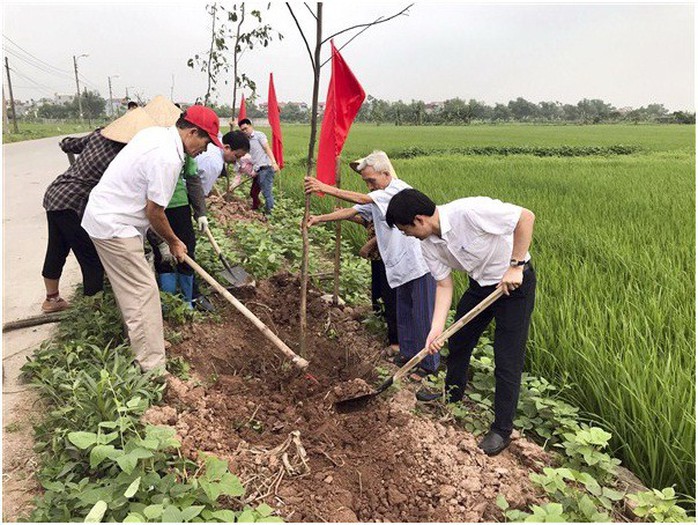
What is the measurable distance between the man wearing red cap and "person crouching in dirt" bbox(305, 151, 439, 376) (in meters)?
0.77

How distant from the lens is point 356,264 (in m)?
4.83

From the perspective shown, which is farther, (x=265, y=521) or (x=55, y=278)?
(x=55, y=278)

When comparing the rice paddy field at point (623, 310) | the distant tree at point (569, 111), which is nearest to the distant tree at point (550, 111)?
the distant tree at point (569, 111)

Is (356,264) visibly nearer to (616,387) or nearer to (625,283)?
(625,283)

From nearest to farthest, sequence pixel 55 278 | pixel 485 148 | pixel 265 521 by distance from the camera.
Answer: pixel 265 521 < pixel 55 278 < pixel 485 148

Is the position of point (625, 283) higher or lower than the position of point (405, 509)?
higher

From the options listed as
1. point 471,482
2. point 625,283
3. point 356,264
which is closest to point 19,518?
point 471,482

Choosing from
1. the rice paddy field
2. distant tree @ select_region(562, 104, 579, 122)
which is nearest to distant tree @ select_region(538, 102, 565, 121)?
distant tree @ select_region(562, 104, 579, 122)

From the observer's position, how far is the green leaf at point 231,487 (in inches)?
70.4

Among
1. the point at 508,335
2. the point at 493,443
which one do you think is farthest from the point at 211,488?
the point at 508,335

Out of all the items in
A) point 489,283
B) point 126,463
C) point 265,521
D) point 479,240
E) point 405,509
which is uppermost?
point 479,240

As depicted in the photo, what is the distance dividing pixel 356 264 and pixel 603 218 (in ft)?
11.1

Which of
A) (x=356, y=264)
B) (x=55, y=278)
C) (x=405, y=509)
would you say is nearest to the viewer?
(x=405, y=509)

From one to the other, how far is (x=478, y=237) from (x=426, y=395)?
1.04 meters
